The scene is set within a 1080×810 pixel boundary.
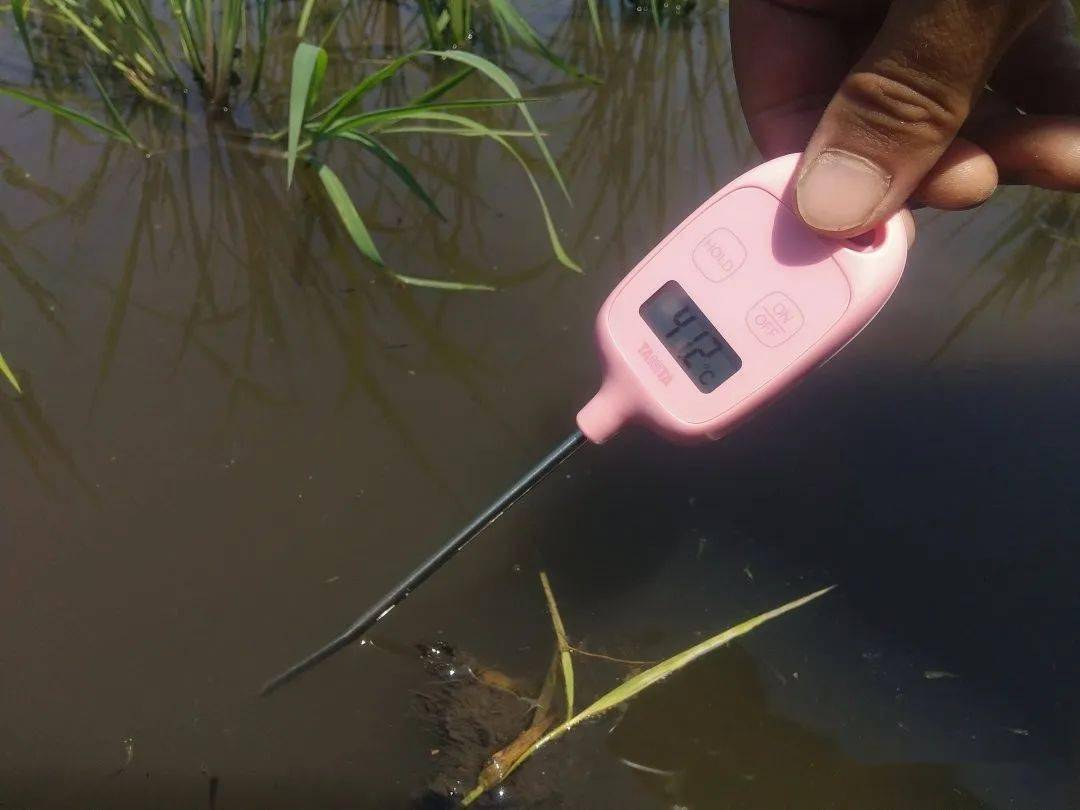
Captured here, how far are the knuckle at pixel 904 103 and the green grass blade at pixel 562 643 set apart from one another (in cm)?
57

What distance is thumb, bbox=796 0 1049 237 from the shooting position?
68 cm

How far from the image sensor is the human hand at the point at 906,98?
2.29ft

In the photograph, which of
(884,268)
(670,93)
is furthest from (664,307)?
(670,93)

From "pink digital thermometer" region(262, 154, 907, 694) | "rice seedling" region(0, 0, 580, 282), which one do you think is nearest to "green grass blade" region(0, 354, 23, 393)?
"rice seedling" region(0, 0, 580, 282)

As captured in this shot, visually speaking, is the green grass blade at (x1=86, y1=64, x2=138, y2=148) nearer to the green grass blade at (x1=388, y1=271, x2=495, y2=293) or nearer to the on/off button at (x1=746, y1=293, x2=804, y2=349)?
the green grass blade at (x1=388, y1=271, x2=495, y2=293)

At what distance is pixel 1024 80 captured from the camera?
3.28 feet

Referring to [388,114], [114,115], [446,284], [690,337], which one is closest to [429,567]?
[690,337]

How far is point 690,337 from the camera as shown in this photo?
81 cm

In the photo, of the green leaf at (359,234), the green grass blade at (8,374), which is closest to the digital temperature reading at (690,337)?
the green leaf at (359,234)

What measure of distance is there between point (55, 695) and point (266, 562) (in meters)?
0.24

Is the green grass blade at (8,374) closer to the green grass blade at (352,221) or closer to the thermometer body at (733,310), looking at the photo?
the green grass blade at (352,221)

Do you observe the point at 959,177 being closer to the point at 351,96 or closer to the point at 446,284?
the point at 446,284

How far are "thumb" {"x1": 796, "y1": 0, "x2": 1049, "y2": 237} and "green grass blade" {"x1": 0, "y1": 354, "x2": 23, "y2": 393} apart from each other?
94 cm

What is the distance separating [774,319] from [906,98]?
8.3 inches
